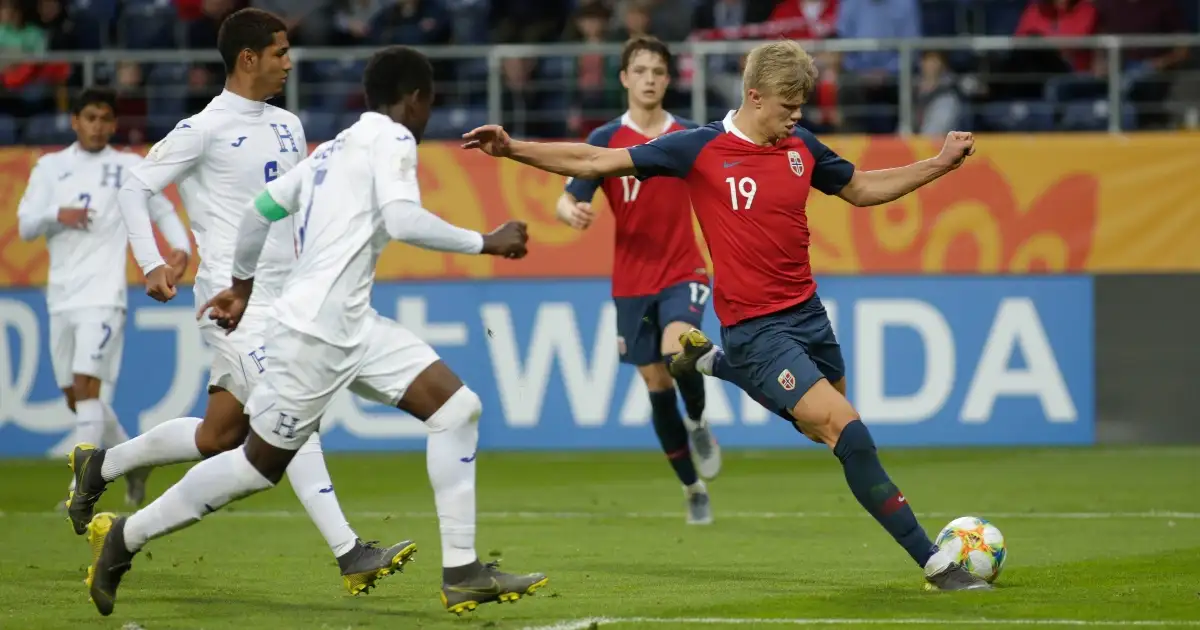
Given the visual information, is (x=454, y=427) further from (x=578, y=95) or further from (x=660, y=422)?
(x=578, y=95)

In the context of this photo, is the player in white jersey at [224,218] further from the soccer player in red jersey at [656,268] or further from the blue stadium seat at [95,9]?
the blue stadium seat at [95,9]

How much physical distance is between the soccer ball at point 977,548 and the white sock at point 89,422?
6383 mm

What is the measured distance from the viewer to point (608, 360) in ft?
48.9

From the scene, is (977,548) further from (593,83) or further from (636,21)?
(636,21)

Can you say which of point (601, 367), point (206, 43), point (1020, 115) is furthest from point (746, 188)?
point (206, 43)

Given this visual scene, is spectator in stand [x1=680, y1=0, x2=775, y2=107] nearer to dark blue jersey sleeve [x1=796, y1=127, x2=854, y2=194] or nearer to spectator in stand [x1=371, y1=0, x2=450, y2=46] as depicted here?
spectator in stand [x1=371, y1=0, x2=450, y2=46]

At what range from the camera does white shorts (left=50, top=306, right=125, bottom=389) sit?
1152 cm

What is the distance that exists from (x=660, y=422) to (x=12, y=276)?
25.1 ft

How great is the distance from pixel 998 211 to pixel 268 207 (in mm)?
9662

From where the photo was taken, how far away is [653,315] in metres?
10.1

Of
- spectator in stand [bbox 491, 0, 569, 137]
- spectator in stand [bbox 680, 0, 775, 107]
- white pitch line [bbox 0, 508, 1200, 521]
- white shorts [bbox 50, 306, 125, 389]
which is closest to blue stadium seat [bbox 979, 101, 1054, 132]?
spectator in stand [bbox 680, 0, 775, 107]

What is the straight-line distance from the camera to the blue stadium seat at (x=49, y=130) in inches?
631

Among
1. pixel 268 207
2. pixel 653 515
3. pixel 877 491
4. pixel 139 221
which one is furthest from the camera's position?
pixel 653 515

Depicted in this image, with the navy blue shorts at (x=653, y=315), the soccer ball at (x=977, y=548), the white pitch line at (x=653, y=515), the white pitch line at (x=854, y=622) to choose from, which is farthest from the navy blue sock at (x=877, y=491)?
the white pitch line at (x=653, y=515)
